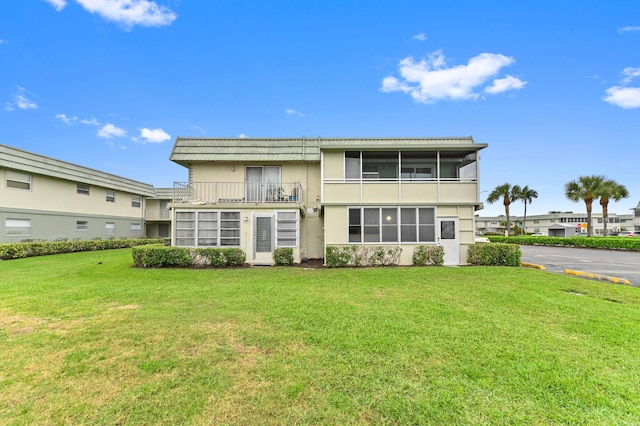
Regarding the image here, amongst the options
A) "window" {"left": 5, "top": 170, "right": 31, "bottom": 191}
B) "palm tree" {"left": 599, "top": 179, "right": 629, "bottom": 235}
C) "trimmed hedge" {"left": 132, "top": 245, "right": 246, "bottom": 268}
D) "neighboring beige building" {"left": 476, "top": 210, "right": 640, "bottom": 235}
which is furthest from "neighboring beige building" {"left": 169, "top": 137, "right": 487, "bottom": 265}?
"neighboring beige building" {"left": 476, "top": 210, "right": 640, "bottom": 235}

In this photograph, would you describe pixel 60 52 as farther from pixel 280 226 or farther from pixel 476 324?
pixel 476 324

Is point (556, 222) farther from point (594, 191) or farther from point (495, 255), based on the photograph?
point (495, 255)

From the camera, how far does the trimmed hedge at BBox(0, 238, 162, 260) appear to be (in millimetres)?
14477

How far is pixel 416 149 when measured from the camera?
1242 centimetres

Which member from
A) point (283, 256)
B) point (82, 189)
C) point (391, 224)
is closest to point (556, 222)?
point (391, 224)

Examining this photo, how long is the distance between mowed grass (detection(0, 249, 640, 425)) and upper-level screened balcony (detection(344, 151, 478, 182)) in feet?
21.7

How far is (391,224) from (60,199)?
2169 cm

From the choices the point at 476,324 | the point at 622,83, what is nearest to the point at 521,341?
the point at 476,324

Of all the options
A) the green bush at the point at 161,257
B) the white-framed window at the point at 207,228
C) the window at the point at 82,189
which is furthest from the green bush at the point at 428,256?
the window at the point at 82,189

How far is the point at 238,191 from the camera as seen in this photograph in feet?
46.7

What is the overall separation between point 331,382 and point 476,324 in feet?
10.7

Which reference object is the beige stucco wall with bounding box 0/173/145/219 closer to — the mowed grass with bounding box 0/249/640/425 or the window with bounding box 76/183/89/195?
the window with bounding box 76/183/89/195

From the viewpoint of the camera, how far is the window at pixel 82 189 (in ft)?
65.3

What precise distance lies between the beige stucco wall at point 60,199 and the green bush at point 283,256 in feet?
52.8
